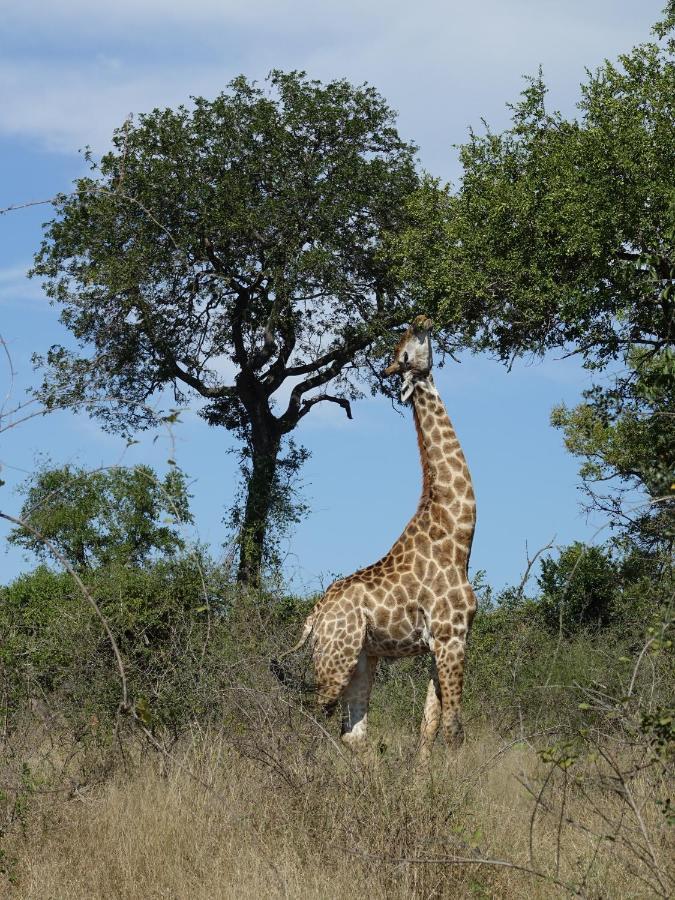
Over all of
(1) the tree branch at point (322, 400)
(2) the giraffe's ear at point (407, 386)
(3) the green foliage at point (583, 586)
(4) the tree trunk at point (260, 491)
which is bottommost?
(3) the green foliage at point (583, 586)

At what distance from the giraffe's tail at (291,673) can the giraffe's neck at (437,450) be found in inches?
64.4

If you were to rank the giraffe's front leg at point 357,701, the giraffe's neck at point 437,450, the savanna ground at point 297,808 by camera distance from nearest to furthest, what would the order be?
the savanna ground at point 297,808 < the giraffe's front leg at point 357,701 < the giraffe's neck at point 437,450

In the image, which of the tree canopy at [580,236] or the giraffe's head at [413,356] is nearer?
the giraffe's head at [413,356]

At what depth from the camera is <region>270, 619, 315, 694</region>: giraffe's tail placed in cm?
945

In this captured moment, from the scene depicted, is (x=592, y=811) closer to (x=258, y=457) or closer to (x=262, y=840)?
(x=262, y=840)

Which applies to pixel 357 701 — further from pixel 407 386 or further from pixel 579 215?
pixel 579 215

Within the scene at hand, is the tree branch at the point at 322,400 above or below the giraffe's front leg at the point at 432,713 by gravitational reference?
above

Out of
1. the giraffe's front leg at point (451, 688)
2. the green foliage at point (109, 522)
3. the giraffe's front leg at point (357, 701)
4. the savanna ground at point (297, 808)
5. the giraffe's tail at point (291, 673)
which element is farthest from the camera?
the green foliage at point (109, 522)

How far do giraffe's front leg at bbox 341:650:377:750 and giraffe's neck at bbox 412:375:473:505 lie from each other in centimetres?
164

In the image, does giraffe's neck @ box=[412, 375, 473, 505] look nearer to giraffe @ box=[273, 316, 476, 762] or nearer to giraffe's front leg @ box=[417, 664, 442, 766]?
giraffe @ box=[273, 316, 476, 762]

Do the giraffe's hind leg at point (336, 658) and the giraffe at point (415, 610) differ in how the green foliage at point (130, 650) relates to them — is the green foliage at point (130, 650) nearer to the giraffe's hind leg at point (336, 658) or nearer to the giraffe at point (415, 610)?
the giraffe's hind leg at point (336, 658)

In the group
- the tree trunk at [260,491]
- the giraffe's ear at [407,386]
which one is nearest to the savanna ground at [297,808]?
the giraffe's ear at [407,386]

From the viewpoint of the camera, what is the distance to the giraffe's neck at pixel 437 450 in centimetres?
1045

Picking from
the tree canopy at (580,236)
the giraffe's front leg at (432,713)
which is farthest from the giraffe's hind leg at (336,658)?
the tree canopy at (580,236)
